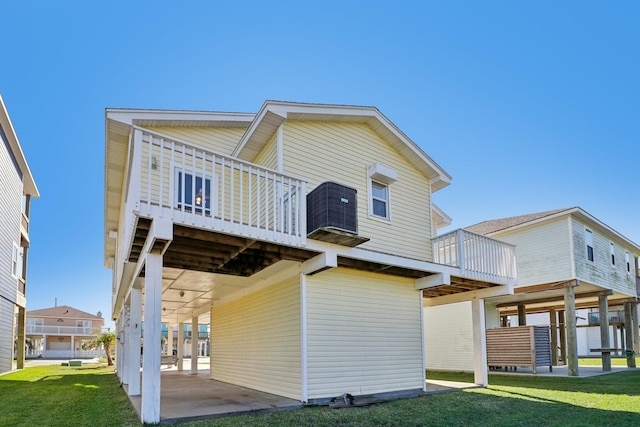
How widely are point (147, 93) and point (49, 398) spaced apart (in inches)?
659

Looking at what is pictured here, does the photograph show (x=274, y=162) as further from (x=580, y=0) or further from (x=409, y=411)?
(x=580, y=0)

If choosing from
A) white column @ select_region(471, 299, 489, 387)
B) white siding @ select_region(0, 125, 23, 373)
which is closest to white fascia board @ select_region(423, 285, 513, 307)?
white column @ select_region(471, 299, 489, 387)

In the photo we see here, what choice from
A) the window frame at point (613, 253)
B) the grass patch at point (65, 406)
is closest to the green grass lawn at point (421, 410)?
the grass patch at point (65, 406)

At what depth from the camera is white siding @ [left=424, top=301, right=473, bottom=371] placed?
1864 centimetres

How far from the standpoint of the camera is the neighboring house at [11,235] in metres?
17.8

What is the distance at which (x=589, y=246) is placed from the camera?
1797 cm

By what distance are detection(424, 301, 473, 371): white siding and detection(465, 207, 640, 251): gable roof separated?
135 inches

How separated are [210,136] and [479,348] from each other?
367 inches

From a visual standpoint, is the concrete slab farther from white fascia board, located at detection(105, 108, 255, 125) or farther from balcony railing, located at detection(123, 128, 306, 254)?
white fascia board, located at detection(105, 108, 255, 125)

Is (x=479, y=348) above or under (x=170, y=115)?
under

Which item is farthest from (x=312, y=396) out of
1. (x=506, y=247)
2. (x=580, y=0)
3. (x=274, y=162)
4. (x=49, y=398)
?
(x=580, y=0)

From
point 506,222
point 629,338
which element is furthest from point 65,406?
point 629,338

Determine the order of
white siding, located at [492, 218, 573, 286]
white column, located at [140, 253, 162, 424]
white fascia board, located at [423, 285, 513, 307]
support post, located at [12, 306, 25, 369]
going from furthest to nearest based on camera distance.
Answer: support post, located at [12, 306, 25, 369], white siding, located at [492, 218, 573, 286], white fascia board, located at [423, 285, 513, 307], white column, located at [140, 253, 162, 424]

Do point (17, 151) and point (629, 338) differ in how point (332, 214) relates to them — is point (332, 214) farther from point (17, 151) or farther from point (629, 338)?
point (629, 338)
